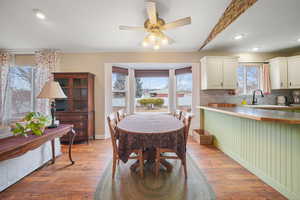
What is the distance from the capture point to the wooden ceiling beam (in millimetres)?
2100

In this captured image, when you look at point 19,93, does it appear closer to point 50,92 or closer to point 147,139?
point 50,92

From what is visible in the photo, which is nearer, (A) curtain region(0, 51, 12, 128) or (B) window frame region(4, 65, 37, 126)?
(A) curtain region(0, 51, 12, 128)

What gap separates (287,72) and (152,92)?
359cm

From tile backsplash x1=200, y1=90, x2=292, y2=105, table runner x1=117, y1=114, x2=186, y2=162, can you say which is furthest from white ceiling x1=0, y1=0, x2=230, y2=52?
table runner x1=117, y1=114, x2=186, y2=162

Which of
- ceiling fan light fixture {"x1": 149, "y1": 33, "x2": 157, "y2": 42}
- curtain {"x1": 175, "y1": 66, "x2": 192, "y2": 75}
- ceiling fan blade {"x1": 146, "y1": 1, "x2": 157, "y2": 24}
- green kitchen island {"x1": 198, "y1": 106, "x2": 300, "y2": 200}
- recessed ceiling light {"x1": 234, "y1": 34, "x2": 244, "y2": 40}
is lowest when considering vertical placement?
green kitchen island {"x1": 198, "y1": 106, "x2": 300, "y2": 200}

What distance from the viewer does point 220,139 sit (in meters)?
2.82

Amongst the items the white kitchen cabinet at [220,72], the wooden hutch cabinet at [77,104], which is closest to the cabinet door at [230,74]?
the white kitchen cabinet at [220,72]

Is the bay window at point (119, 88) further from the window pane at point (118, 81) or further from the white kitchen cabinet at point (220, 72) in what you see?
the white kitchen cabinet at point (220, 72)

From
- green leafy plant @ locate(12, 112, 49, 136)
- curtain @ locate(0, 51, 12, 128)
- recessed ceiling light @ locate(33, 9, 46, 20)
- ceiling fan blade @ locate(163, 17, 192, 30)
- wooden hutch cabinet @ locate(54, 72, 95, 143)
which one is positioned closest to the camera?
green leafy plant @ locate(12, 112, 49, 136)

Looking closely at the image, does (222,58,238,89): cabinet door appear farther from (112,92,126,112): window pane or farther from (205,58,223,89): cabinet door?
(112,92,126,112): window pane

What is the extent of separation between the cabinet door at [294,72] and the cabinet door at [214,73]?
1.76 meters

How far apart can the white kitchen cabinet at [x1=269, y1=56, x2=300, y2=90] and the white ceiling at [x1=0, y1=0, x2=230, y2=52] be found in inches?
85.2

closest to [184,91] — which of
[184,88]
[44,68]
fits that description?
[184,88]

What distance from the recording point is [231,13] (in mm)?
2354
